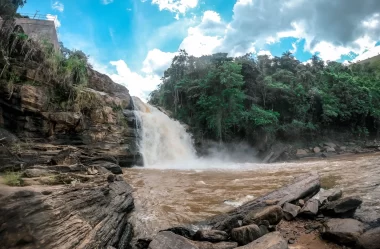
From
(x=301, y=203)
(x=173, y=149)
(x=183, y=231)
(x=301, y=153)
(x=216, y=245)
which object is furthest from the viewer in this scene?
(x=301, y=153)

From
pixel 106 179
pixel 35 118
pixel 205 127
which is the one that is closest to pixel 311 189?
pixel 106 179

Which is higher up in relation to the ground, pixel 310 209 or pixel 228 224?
pixel 310 209

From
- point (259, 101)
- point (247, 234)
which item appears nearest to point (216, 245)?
point (247, 234)

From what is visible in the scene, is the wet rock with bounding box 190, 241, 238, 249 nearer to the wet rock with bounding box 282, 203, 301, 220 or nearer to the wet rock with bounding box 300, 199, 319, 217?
the wet rock with bounding box 282, 203, 301, 220

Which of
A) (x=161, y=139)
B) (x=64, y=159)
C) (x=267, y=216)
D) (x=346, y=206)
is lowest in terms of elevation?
(x=267, y=216)

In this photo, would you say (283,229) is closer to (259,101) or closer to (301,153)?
(301,153)

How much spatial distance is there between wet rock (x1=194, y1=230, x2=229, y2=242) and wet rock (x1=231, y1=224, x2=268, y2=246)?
169 mm

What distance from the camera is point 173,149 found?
1916 cm

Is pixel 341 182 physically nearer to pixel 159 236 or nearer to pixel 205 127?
pixel 159 236

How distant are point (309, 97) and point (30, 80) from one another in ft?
79.9

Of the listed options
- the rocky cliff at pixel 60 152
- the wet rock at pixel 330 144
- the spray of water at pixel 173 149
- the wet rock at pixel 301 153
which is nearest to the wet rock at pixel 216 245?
the rocky cliff at pixel 60 152

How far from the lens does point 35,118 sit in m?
11.7

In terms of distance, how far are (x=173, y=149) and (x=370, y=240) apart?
52.7 ft

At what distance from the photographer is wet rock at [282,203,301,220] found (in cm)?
504
